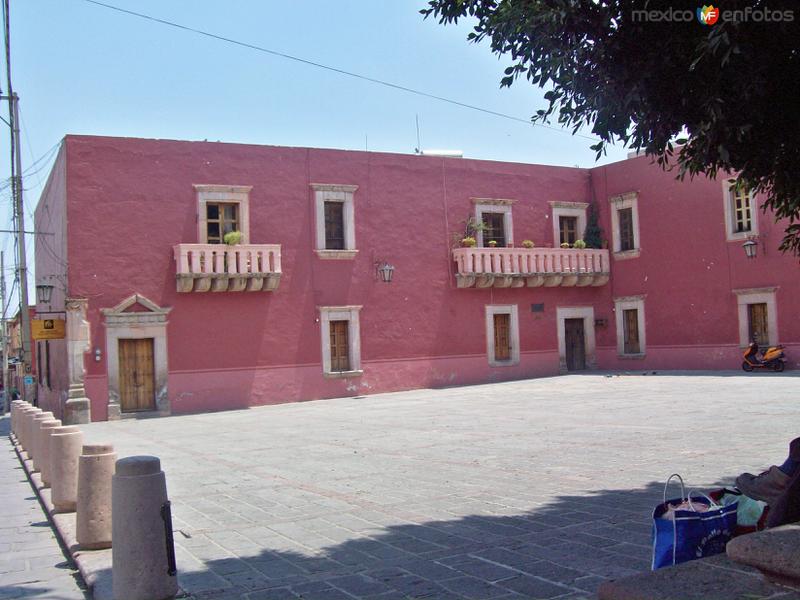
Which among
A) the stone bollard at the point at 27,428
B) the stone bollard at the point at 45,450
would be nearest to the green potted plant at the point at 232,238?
the stone bollard at the point at 27,428

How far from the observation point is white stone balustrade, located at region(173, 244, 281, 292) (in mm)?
20094

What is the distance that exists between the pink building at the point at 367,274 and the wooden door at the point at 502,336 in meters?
0.07

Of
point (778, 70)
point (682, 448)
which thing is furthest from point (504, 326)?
point (778, 70)

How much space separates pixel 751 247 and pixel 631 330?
16.9 ft

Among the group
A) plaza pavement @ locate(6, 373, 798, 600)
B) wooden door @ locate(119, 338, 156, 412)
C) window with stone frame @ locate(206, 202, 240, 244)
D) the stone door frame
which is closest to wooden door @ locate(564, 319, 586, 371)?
plaza pavement @ locate(6, 373, 798, 600)

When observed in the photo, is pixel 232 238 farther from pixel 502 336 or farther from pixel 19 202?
pixel 502 336

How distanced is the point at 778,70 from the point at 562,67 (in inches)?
50.0

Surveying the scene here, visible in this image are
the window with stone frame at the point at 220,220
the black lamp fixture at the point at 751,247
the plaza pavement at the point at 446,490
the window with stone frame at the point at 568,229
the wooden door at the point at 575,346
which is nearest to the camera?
the plaza pavement at the point at 446,490

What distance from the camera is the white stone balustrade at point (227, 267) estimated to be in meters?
20.1

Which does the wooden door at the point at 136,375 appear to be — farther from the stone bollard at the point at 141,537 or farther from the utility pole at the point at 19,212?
the stone bollard at the point at 141,537

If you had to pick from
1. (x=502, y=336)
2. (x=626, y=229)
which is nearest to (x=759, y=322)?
(x=626, y=229)

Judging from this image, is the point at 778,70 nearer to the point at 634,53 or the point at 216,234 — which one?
the point at 634,53

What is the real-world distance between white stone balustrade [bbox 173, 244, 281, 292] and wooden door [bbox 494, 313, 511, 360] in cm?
770

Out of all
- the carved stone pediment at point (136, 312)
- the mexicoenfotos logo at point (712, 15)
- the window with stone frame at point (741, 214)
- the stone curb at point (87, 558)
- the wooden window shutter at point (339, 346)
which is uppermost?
the window with stone frame at point (741, 214)
